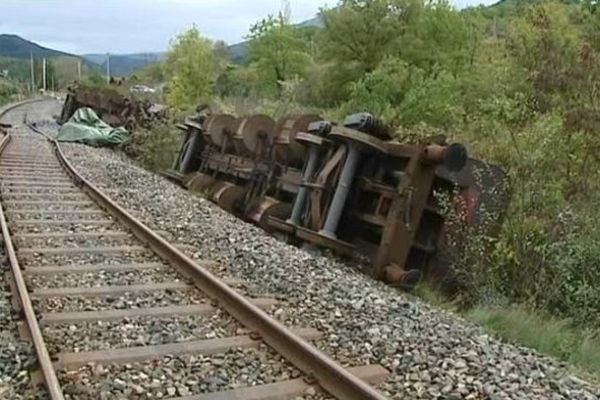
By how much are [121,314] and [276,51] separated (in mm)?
64789

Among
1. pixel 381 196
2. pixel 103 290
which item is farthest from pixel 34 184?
pixel 103 290

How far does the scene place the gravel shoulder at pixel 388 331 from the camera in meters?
4.32

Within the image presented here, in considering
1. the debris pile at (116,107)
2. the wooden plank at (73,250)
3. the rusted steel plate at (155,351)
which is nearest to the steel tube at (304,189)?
the wooden plank at (73,250)

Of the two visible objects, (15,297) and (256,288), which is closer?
(15,297)

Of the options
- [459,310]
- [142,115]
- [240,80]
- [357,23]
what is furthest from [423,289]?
[240,80]

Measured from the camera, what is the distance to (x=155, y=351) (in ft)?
14.9

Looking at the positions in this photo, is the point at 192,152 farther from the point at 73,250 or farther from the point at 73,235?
the point at 73,250

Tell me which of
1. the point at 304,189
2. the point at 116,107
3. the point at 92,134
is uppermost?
the point at 304,189

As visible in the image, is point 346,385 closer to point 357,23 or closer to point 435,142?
point 435,142

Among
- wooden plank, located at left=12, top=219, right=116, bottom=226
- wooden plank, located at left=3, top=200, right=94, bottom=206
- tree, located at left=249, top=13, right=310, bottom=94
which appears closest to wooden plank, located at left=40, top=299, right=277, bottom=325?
wooden plank, located at left=12, top=219, right=116, bottom=226

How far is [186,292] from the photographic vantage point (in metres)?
6.07

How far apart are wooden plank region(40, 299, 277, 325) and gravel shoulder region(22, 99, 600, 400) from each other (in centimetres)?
64

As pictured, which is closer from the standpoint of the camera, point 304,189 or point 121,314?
point 121,314

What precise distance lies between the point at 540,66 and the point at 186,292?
10671mm
